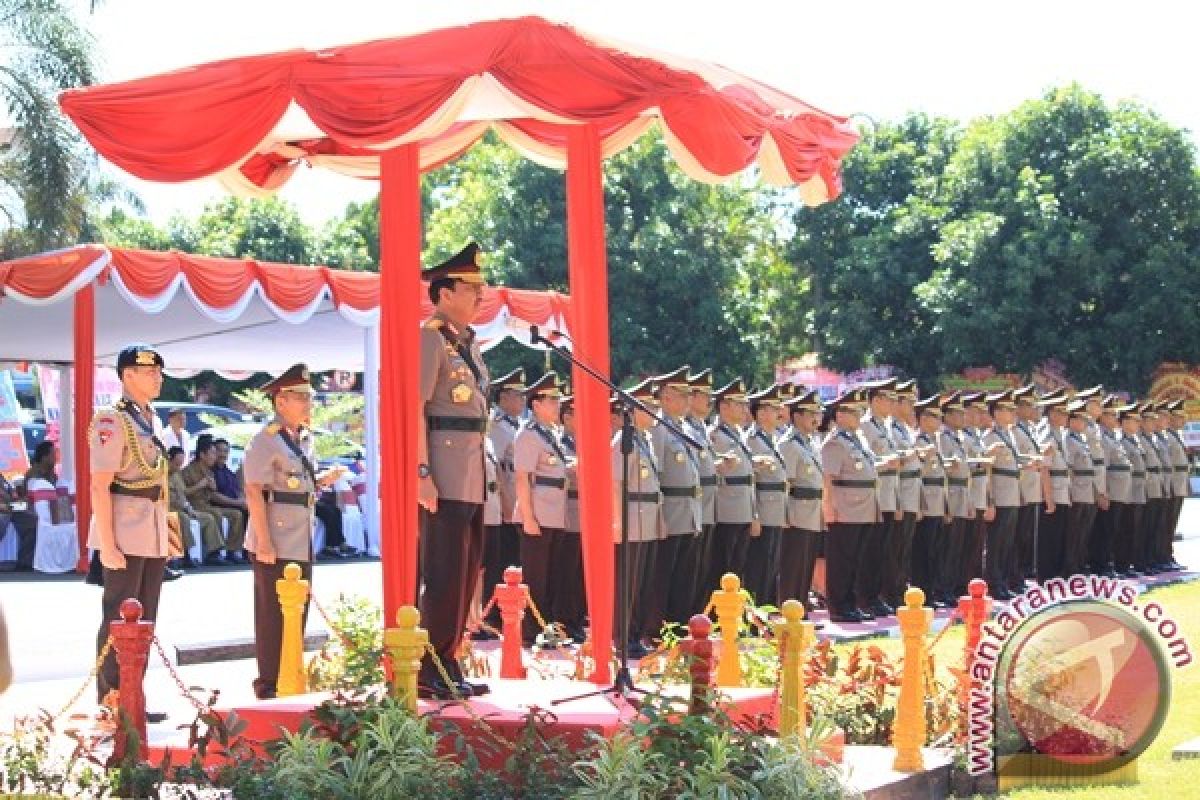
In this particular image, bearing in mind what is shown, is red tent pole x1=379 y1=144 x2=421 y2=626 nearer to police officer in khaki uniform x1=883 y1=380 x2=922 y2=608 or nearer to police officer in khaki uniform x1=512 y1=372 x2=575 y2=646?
police officer in khaki uniform x1=512 y1=372 x2=575 y2=646

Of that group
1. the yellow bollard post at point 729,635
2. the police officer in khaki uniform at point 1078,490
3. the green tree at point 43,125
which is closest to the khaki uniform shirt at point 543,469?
the yellow bollard post at point 729,635

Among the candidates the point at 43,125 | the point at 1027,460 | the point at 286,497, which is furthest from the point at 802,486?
the point at 43,125

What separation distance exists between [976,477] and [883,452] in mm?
1800

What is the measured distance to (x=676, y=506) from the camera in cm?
1211

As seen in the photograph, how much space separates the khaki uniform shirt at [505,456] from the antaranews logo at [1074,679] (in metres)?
6.61

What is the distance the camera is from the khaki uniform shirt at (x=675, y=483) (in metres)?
12.1

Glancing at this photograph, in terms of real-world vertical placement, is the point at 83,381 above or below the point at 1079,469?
above

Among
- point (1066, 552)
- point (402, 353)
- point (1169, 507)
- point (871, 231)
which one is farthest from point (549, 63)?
point (871, 231)

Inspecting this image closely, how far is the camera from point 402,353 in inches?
268

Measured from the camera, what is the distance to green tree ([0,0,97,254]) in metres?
23.2

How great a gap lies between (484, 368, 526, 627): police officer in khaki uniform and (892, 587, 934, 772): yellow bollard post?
6449 mm

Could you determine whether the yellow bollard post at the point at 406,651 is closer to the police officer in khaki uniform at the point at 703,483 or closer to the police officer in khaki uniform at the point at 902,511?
the police officer in khaki uniform at the point at 703,483

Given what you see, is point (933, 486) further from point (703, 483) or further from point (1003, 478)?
point (703, 483)

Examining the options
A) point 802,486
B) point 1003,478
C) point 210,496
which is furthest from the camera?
point 210,496
